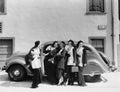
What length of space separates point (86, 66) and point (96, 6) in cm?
716

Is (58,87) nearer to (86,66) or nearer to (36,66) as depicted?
(36,66)

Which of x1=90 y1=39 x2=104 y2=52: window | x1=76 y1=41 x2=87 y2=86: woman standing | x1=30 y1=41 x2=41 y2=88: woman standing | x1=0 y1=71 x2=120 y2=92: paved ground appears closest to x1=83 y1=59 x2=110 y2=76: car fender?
x1=0 y1=71 x2=120 y2=92: paved ground

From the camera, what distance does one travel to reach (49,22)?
1805 cm

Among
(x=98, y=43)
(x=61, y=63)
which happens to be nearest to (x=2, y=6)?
(x=98, y=43)

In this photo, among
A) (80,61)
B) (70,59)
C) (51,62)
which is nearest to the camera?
(80,61)

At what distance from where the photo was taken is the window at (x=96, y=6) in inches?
719

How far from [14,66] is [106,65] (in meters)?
3.90

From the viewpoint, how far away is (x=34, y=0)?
1812 centimetres

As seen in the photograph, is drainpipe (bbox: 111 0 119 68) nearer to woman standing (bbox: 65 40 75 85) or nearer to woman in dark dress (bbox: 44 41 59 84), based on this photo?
woman standing (bbox: 65 40 75 85)

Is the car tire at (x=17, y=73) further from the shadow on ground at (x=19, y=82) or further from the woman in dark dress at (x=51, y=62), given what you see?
the woman in dark dress at (x=51, y=62)

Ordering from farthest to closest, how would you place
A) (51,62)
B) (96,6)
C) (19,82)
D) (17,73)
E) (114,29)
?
(96,6) < (114,29) < (17,73) < (19,82) < (51,62)

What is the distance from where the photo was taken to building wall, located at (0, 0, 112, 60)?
1797 centimetres

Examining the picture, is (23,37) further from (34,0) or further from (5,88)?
(5,88)

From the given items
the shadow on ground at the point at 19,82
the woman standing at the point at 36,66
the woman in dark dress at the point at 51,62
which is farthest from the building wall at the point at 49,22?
the woman standing at the point at 36,66
